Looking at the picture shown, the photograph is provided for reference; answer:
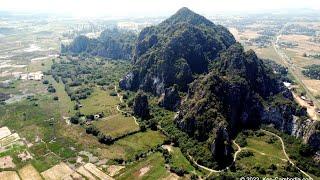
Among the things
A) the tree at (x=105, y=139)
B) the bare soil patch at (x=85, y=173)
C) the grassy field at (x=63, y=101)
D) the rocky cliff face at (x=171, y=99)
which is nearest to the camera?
the bare soil patch at (x=85, y=173)

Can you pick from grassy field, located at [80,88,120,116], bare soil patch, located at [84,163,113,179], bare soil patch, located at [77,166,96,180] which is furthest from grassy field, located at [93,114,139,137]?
bare soil patch, located at [77,166,96,180]

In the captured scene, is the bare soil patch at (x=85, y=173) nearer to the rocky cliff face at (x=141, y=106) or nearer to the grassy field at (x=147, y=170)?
the grassy field at (x=147, y=170)

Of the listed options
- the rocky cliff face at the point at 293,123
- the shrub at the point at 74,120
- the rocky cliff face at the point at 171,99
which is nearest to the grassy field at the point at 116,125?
the shrub at the point at 74,120

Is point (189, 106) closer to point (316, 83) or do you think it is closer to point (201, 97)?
point (201, 97)

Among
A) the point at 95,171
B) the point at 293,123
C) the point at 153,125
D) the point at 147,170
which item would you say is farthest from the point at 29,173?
the point at 293,123

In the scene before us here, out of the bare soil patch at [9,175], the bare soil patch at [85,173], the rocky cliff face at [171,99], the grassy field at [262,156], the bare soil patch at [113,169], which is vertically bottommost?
the bare soil patch at [9,175]

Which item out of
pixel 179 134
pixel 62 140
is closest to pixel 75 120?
pixel 62 140

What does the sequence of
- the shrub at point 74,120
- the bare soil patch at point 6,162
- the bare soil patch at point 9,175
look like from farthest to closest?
the shrub at point 74,120
the bare soil patch at point 6,162
the bare soil patch at point 9,175
